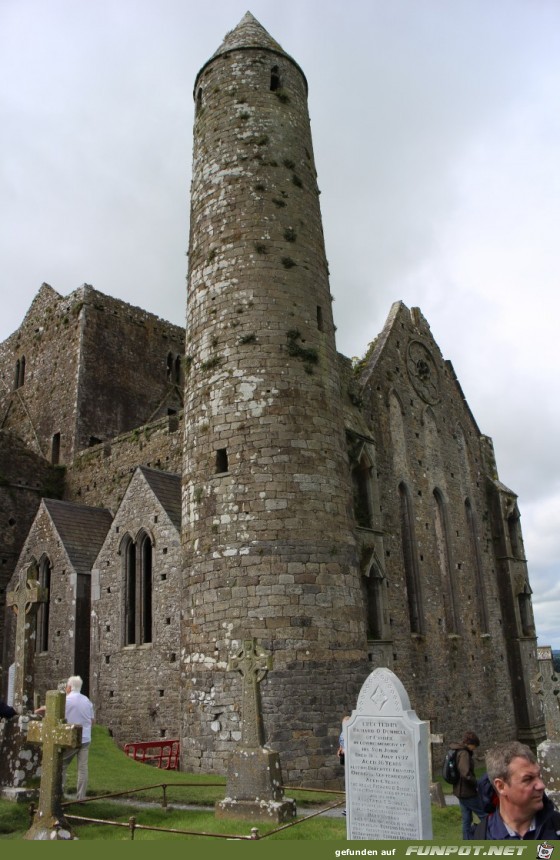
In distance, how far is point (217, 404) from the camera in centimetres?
1452

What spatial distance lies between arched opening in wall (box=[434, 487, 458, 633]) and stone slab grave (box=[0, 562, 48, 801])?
15.1 m

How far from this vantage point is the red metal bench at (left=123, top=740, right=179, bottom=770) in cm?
1403

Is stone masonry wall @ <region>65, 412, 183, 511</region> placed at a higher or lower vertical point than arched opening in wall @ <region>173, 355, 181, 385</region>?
lower

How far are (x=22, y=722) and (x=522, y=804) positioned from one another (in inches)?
310

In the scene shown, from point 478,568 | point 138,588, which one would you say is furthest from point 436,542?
point 138,588

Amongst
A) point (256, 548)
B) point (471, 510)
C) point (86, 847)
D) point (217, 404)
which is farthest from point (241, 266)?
point (471, 510)

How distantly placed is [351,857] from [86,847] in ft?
6.73

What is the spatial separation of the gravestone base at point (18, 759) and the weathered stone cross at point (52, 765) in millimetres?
2025

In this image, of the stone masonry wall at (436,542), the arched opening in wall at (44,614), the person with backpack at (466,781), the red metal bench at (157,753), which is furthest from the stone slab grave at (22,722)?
the stone masonry wall at (436,542)

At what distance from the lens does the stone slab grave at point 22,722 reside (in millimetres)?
9609

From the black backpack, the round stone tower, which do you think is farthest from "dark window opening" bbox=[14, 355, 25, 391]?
the black backpack

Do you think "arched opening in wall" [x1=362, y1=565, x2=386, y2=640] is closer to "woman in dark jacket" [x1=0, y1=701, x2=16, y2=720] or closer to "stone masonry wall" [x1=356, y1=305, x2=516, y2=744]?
"stone masonry wall" [x1=356, y1=305, x2=516, y2=744]

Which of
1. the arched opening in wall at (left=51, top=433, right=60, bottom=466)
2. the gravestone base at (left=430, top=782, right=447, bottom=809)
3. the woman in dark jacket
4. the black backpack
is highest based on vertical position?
the arched opening in wall at (left=51, top=433, right=60, bottom=466)

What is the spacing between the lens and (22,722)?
978 centimetres
